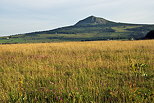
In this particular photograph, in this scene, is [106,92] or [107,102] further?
[106,92]

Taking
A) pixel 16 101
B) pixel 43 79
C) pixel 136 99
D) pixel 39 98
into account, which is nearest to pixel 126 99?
pixel 136 99

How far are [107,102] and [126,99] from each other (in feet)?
1.39

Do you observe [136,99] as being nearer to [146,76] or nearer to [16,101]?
[146,76]

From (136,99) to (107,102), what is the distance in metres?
0.63

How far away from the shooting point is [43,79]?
17.3 ft

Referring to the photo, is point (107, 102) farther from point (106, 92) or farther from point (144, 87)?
point (144, 87)

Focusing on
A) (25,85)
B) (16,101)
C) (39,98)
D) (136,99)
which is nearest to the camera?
(136,99)

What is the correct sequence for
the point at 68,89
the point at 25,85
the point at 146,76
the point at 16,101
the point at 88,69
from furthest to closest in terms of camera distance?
the point at 88,69 < the point at 146,76 < the point at 25,85 < the point at 68,89 < the point at 16,101

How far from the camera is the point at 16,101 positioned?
3.57 metres

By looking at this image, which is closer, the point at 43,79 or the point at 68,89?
the point at 68,89

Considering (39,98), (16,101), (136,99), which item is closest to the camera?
(136,99)

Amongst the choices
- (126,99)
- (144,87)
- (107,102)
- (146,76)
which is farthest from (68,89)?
(146,76)

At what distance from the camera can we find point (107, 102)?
11.2 ft

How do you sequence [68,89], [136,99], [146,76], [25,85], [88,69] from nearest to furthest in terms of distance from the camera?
[136,99]
[68,89]
[25,85]
[146,76]
[88,69]
